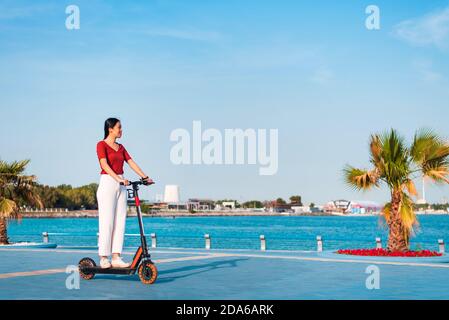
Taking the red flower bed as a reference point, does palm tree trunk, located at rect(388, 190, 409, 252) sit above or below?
above

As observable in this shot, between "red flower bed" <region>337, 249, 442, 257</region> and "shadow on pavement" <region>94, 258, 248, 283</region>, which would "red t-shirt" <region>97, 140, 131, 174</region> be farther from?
"red flower bed" <region>337, 249, 442, 257</region>

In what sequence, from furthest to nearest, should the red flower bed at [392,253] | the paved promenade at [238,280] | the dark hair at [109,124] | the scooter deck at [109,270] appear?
the red flower bed at [392,253], the dark hair at [109,124], the scooter deck at [109,270], the paved promenade at [238,280]

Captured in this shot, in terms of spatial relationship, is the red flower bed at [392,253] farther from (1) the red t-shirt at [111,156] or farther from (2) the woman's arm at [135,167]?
(1) the red t-shirt at [111,156]

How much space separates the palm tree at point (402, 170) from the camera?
18672 millimetres

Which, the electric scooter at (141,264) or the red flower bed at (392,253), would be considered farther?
the red flower bed at (392,253)

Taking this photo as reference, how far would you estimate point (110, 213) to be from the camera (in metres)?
11.9

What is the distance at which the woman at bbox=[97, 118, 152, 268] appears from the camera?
11859mm

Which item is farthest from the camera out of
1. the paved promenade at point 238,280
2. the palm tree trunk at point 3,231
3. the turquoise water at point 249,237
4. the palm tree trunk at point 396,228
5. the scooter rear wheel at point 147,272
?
the turquoise water at point 249,237

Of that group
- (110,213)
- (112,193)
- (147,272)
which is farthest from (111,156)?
(147,272)

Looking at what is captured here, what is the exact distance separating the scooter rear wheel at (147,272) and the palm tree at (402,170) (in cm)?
907

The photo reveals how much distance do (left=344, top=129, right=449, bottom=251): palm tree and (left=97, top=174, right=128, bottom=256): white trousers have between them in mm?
9097

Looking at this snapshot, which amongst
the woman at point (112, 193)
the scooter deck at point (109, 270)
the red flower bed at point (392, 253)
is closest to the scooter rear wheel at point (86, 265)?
the scooter deck at point (109, 270)

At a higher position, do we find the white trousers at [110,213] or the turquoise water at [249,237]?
the white trousers at [110,213]

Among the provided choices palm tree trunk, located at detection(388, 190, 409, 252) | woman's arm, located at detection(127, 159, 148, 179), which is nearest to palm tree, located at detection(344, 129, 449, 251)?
palm tree trunk, located at detection(388, 190, 409, 252)
